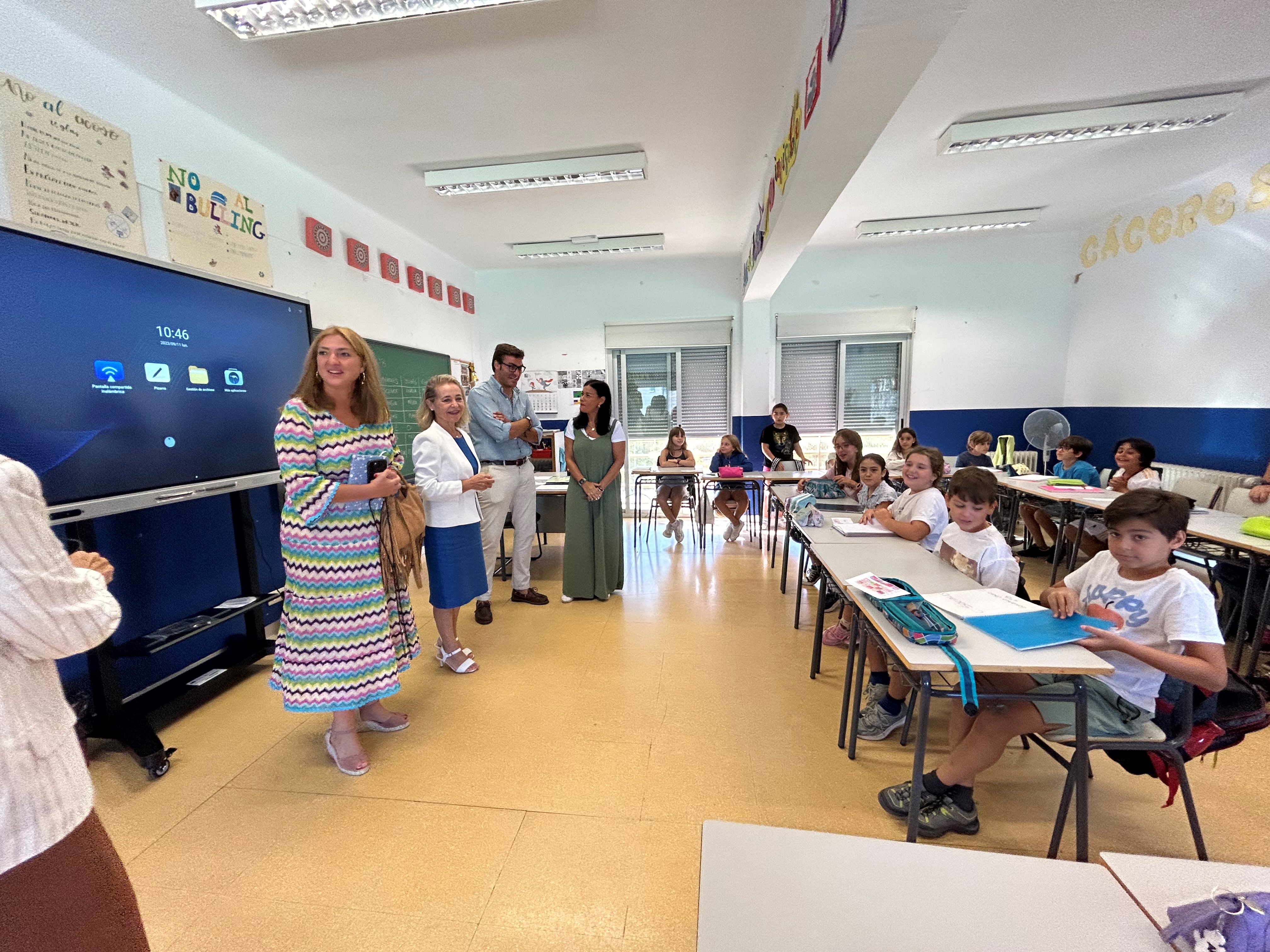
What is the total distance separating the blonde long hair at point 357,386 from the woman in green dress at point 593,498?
1661 millimetres

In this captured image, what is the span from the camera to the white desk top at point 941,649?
51.1 inches

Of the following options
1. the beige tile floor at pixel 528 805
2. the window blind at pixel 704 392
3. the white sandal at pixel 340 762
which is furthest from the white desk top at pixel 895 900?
the window blind at pixel 704 392

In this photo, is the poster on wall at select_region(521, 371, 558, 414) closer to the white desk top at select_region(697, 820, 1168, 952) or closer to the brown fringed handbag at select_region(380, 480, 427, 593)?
the brown fringed handbag at select_region(380, 480, 427, 593)

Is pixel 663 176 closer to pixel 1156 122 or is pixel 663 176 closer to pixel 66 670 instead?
pixel 1156 122

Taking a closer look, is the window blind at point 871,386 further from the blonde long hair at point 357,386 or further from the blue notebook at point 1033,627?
the blonde long hair at point 357,386

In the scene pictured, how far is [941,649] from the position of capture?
139 cm

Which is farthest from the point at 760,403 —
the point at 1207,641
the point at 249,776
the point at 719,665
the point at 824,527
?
the point at 249,776

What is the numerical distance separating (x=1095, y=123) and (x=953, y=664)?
3.93 meters

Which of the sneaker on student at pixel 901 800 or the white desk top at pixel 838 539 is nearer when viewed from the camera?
the sneaker on student at pixel 901 800

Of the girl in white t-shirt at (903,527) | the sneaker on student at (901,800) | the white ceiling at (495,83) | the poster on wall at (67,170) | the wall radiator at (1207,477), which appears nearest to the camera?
the sneaker on student at (901,800)

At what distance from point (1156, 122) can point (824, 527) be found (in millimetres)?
3451

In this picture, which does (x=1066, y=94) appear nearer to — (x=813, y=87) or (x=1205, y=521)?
(x=813, y=87)

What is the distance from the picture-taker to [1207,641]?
1333 mm

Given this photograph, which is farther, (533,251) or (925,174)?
(533,251)
